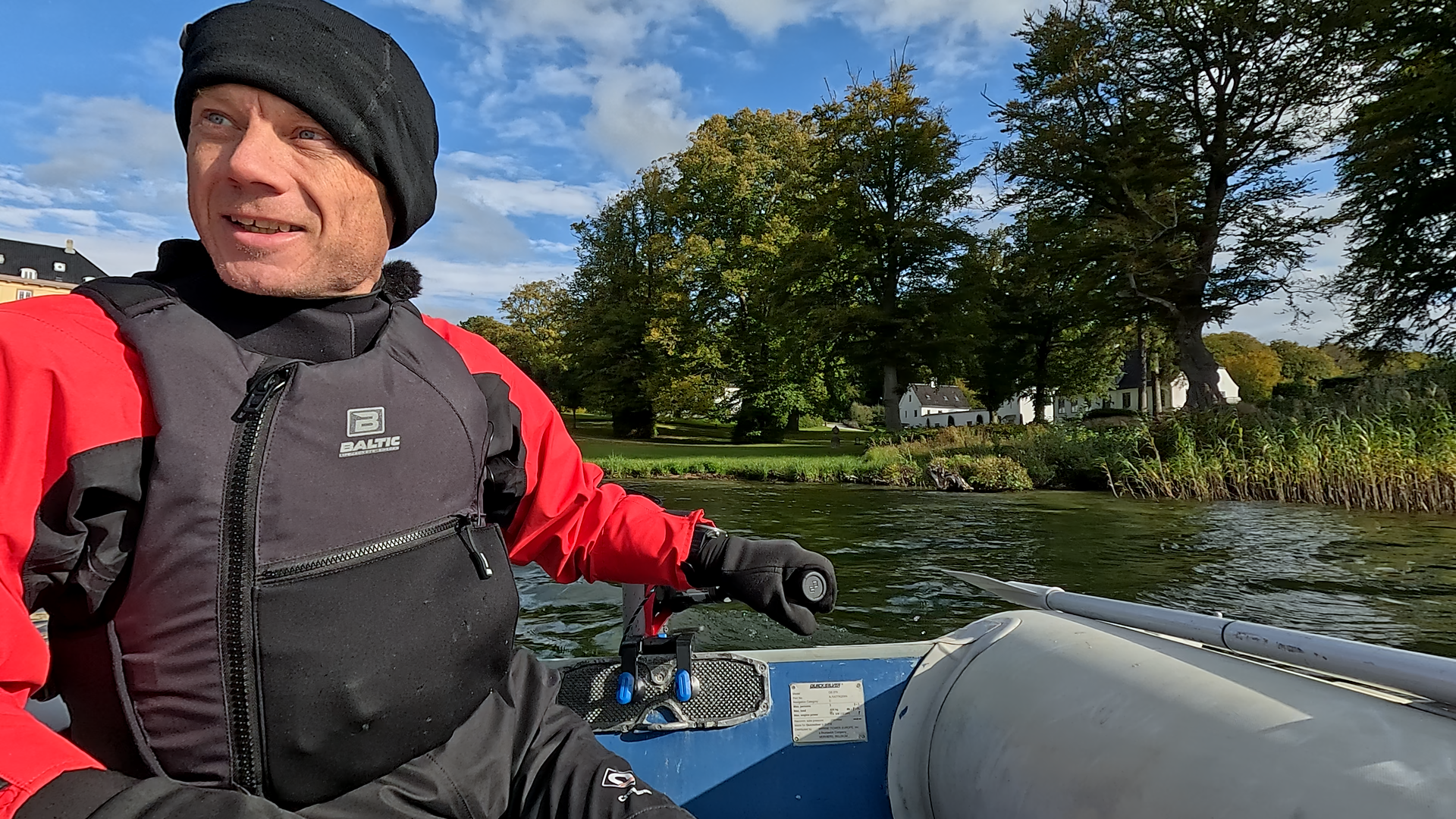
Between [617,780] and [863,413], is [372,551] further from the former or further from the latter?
[863,413]

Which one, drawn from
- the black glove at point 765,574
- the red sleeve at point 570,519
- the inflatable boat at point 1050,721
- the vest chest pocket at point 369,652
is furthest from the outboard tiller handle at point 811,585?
the vest chest pocket at point 369,652

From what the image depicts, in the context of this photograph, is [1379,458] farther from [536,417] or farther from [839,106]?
[839,106]

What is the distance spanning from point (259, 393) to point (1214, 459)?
14.4m

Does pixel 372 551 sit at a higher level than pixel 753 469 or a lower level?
higher

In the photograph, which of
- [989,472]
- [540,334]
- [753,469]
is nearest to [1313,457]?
[989,472]

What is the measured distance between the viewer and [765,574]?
1.72 meters

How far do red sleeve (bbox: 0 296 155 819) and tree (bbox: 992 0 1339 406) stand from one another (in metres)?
20.2

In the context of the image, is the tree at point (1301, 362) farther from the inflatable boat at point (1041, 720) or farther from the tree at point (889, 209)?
the inflatable boat at point (1041, 720)

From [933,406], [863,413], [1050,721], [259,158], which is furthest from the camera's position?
[933,406]

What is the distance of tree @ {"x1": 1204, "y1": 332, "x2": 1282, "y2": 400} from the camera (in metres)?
57.8

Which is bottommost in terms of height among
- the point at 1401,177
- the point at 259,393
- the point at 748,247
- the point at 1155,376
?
the point at 259,393

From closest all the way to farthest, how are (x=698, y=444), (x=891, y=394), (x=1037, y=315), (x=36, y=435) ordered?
(x=36, y=435) < (x=891, y=394) < (x=698, y=444) < (x=1037, y=315)

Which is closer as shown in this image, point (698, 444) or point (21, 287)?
point (698, 444)

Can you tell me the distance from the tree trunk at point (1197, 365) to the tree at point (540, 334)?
28753mm
